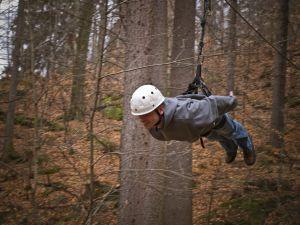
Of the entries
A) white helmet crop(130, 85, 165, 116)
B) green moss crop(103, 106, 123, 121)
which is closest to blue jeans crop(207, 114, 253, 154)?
white helmet crop(130, 85, 165, 116)

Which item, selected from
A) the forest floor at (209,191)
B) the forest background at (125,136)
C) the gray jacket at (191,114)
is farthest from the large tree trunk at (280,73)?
the gray jacket at (191,114)

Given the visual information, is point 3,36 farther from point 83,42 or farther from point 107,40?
point 107,40

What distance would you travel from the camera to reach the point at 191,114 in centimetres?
402

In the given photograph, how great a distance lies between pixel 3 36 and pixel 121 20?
3782 millimetres

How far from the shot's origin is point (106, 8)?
4.79 metres

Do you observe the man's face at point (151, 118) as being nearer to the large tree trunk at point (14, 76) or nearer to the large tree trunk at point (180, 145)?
the large tree trunk at point (180, 145)

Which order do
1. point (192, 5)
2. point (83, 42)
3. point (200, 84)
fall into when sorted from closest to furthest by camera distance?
point (200, 84)
point (192, 5)
point (83, 42)

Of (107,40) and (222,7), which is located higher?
(222,7)

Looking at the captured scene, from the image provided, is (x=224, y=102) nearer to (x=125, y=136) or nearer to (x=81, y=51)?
(x=125, y=136)

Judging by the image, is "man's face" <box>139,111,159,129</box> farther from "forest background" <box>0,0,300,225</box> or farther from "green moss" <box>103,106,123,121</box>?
"green moss" <box>103,106,123,121</box>

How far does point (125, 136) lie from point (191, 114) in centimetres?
188

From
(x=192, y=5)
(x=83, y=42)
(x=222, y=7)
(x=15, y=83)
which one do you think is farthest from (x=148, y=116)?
(x=222, y=7)

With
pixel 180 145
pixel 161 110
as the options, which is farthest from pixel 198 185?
pixel 161 110

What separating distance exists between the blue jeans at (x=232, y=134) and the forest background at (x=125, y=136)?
778mm
